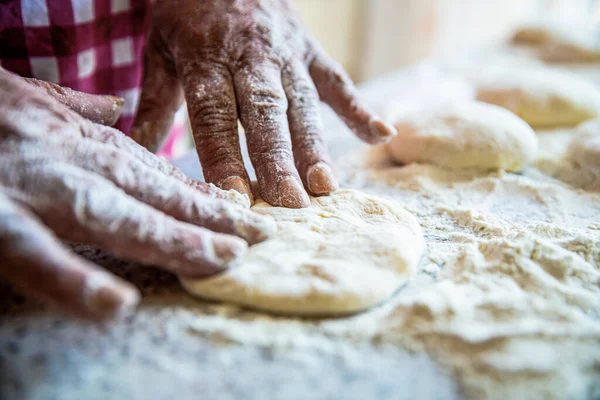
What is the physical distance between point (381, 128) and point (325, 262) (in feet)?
1.84

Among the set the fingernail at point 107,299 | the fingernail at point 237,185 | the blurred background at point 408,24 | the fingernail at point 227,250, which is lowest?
the blurred background at point 408,24

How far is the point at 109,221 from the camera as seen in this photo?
0.75 metres

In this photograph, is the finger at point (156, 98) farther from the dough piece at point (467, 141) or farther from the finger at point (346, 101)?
the dough piece at point (467, 141)

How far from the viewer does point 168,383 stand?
2.20ft

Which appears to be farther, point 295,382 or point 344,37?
point 344,37

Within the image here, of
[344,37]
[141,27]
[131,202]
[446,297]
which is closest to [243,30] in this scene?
[141,27]

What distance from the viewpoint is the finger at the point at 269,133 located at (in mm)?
1064

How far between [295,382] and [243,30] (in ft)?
3.09

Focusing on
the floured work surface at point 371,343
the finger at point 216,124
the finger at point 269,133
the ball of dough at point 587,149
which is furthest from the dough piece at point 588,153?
the finger at point 216,124

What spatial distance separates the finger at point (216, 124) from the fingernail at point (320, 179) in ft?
0.51

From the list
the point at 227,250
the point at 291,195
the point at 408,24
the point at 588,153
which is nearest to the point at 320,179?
the point at 291,195

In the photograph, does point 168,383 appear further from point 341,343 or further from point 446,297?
point 446,297

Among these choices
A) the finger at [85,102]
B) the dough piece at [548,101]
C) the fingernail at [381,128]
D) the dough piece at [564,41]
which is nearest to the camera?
the finger at [85,102]

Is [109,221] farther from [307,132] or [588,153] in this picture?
[588,153]
